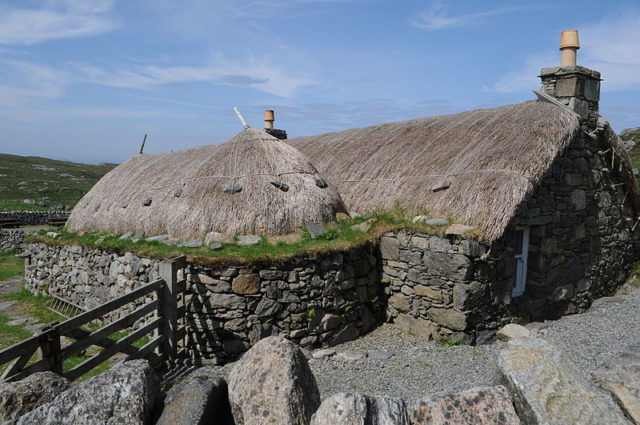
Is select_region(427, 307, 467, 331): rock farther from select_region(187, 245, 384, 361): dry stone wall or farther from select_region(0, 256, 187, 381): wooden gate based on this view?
select_region(0, 256, 187, 381): wooden gate

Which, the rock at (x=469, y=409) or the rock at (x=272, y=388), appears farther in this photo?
the rock at (x=272, y=388)

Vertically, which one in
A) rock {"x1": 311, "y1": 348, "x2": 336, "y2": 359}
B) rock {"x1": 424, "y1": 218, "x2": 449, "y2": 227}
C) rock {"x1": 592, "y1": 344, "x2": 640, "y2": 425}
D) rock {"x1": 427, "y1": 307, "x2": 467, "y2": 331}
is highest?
rock {"x1": 424, "y1": 218, "x2": 449, "y2": 227}

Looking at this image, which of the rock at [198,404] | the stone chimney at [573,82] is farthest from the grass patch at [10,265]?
the stone chimney at [573,82]

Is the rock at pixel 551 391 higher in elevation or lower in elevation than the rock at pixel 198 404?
higher

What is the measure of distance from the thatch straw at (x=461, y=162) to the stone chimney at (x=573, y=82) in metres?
0.51

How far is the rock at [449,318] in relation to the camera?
8.50 meters

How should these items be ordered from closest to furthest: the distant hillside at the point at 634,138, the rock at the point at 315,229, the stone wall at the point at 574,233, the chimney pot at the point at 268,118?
1. the rock at the point at 315,229
2. the stone wall at the point at 574,233
3. the chimney pot at the point at 268,118
4. the distant hillside at the point at 634,138

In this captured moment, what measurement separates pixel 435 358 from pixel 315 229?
136 inches

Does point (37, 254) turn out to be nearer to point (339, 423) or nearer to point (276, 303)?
point (276, 303)

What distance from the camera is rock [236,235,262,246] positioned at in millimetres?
8711

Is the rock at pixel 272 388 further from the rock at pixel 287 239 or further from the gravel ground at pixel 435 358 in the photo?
the rock at pixel 287 239

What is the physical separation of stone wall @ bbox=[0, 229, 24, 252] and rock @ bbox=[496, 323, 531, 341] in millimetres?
22859

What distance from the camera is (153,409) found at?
4.38 meters

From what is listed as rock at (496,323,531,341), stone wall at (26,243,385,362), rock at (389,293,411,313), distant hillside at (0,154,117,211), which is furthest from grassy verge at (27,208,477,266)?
distant hillside at (0,154,117,211)
